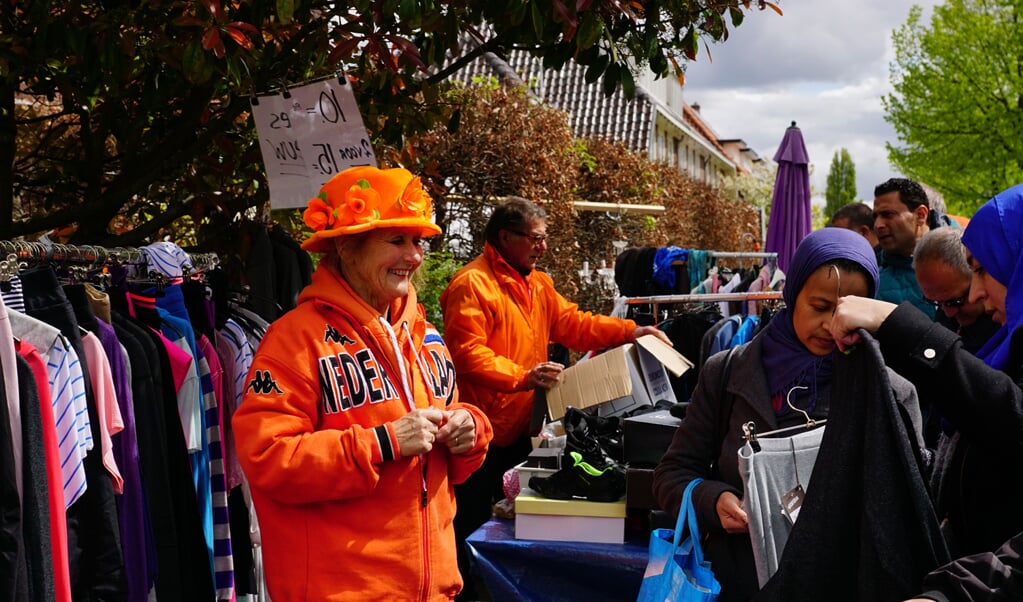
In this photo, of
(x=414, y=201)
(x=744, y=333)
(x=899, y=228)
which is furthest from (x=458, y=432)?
(x=899, y=228)

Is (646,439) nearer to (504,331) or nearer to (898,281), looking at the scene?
(504,331)

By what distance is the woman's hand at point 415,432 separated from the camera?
9.00ft

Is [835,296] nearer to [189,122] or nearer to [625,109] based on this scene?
[189,122]

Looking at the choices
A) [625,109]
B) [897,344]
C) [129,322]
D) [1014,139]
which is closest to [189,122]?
[129,322]

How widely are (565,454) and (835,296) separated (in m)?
1.49

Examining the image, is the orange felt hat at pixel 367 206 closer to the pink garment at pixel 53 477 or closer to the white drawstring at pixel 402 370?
the white drawstring at pixel 402 370

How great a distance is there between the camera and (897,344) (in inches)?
80.6

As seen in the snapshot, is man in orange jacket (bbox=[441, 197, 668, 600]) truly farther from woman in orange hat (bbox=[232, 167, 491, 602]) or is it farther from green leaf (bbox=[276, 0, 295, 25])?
green leaf (bbox=[276, 0, 295, 25])

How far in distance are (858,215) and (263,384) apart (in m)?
5.16

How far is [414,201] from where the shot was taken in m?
3.02

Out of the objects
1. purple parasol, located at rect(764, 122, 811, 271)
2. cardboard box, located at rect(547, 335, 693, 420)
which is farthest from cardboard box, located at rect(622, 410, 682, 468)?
purple parasol, located at rect(764, 122, 811, 271)

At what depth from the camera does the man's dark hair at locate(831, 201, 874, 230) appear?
6758mm

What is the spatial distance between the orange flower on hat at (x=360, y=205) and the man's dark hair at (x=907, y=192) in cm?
403

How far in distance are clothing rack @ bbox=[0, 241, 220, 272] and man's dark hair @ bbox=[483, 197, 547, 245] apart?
181cm
